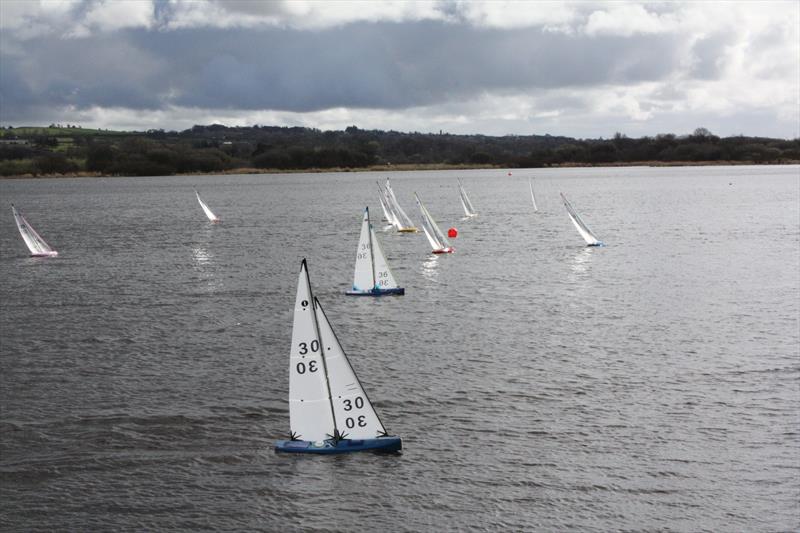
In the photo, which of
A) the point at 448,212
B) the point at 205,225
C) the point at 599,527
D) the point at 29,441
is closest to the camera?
the point at 599,527

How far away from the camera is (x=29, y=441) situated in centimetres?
2970

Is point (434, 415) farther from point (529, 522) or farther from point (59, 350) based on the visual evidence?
point (59, 350)

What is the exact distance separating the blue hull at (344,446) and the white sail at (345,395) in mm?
300

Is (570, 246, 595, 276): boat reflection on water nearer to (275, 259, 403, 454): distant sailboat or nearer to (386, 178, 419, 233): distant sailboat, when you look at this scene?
(386, 178, 419, 233): distant sailboat

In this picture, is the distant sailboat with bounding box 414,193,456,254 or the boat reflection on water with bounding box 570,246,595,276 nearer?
the boat reflection on water with bounding box 570,246,595,276

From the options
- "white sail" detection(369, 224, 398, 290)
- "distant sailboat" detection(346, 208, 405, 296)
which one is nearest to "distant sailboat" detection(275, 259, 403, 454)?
"distant sailboat" detection(346, 208, 405, 296)

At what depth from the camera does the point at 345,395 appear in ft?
90.5

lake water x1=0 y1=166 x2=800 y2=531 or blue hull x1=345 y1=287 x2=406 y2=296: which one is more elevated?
blue hull x1=345 y1=287 x2=406 y2=296

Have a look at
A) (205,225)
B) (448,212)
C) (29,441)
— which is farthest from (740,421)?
(448,212)

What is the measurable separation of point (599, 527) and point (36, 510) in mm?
15475

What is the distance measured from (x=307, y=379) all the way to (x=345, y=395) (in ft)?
4.29

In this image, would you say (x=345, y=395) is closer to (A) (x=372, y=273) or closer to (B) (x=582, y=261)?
(A) (x=372, y=273)

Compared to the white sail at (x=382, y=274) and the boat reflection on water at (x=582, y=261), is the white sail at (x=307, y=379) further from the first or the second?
the boat reflection on water at (x=582, y=261)

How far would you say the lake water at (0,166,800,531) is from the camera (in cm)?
2486
